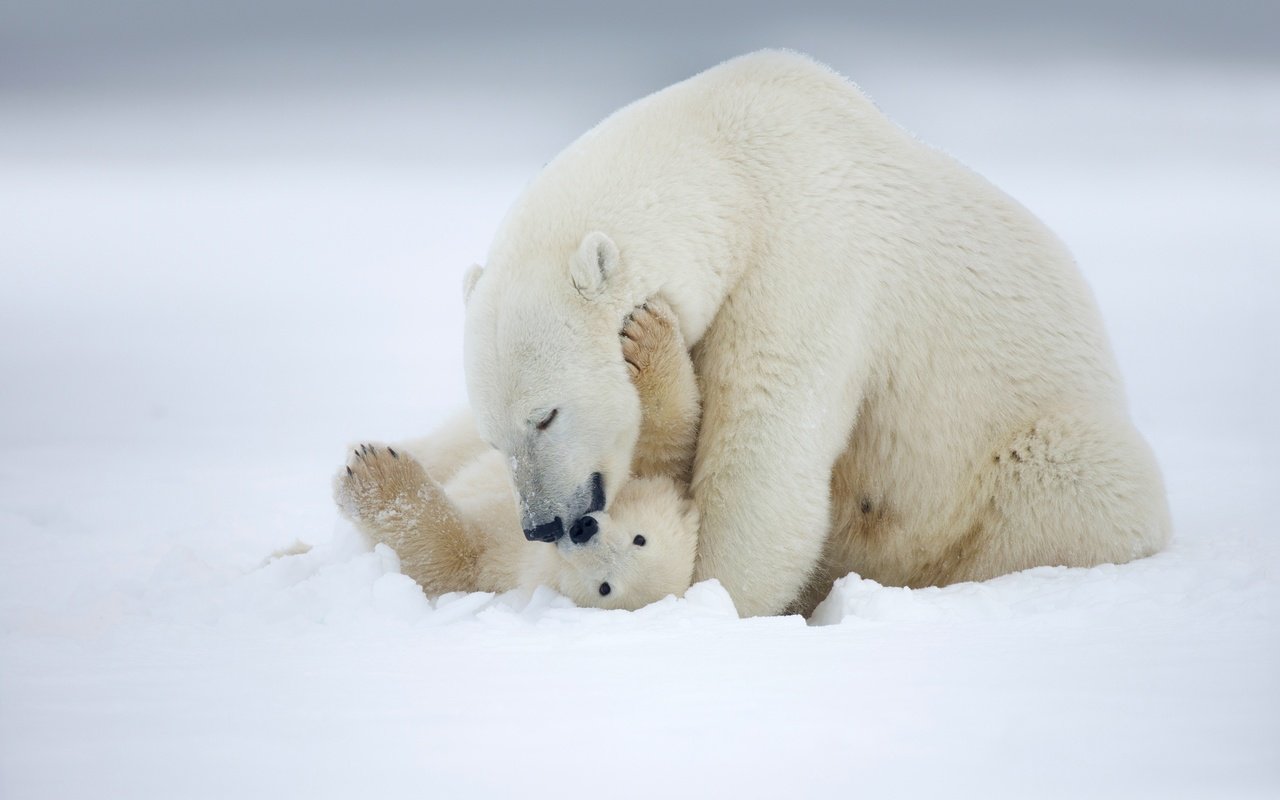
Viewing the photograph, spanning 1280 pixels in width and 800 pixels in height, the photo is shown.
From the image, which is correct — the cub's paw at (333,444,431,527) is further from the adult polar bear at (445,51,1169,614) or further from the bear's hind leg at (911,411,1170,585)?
the bear's hind leg at (911,411,1170,585)

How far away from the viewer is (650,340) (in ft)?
11.0

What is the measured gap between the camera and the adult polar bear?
3357mm

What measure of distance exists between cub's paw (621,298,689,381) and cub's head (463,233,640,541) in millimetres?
36

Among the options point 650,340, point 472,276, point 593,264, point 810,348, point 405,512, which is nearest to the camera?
point 593,264

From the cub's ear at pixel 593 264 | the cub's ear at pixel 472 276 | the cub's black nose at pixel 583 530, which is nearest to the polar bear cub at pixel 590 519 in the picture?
the cub's black nose at pixel 583 530

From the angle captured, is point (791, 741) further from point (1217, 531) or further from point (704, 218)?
point (1217, 531)

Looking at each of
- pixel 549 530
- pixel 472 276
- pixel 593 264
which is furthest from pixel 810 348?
pixel 472 276

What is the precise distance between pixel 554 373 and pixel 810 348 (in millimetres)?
789

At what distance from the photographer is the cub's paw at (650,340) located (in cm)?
336

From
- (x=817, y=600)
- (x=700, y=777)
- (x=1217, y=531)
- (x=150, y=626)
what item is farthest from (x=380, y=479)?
(x=1217, y=531)

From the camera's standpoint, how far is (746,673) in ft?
7.57

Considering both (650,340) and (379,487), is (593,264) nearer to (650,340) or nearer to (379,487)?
(650,340)

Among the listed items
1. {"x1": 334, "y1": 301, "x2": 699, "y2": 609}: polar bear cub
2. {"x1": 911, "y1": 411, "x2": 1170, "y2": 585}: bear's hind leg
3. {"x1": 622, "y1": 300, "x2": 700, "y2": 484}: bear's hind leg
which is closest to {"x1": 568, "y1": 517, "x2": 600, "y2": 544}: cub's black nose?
{"x1": 334, "y1": 301, "x2": 699, "y2": 609}: polar bear cub

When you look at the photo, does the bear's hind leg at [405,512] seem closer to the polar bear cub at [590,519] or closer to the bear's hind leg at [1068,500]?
the polar bear cub at [590,519]
